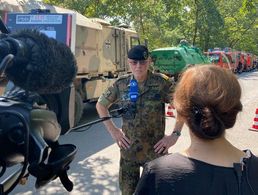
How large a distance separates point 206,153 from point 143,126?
1788mm

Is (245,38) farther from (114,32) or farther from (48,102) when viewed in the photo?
(48,102)

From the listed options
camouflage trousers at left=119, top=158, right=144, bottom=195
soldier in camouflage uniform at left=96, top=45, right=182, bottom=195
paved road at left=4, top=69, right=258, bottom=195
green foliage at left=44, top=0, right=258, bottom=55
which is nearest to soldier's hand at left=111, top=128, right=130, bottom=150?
soldier in camouflage uniform at left=96, top=45, right=182, bottom=195

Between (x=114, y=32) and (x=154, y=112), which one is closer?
(x=154, y=112)

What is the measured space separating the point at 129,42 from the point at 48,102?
37.3 feet

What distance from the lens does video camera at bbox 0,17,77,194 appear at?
1323mm

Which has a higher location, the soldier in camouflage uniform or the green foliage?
the green foliage

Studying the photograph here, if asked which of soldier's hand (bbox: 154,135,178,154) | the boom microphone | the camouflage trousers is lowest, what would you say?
the camouflage trousers

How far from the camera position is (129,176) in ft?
11.3

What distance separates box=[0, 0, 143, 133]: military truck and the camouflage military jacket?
15.1 feet

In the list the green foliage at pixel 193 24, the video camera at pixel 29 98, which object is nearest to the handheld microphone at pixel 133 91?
the video camera at pixel 29 98

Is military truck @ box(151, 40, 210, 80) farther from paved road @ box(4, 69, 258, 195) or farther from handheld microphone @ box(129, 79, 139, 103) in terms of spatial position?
handheld microphone @ box(129, 79, 139, 103)

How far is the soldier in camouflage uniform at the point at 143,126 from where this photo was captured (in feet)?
11.2

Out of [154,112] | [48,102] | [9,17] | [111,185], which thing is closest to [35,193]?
[111,185]

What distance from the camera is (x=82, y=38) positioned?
389 inches
